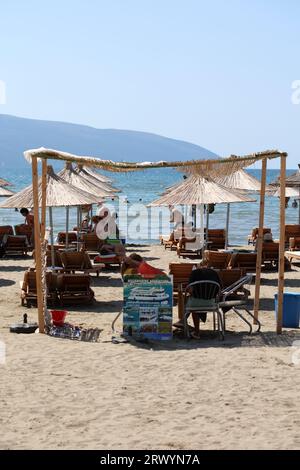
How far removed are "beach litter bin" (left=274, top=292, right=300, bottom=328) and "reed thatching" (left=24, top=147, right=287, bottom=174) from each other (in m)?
1.97

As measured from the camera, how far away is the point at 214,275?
10.6 meters

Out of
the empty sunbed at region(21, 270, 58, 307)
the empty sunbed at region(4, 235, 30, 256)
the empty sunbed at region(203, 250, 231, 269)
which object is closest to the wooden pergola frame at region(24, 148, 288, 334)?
the empty sunbed at region(21, 270, 58, 307)

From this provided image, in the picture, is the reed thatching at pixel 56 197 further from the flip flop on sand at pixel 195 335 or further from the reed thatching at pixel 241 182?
the reed thatching at pixel 241 182

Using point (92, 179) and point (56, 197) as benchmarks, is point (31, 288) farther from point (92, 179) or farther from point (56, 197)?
point (92, 179)

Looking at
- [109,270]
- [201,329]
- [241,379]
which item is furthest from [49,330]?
[109,270]

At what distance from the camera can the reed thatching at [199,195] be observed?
16.0 m

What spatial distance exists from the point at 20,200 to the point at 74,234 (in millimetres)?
7827

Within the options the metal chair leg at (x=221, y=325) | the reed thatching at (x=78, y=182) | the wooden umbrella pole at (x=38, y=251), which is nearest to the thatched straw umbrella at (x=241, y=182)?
the reed thatching at (x=78, y=182)

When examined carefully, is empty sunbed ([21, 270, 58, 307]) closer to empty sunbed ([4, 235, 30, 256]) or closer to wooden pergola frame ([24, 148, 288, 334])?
wooden pergola frame ([24, 148, 288, 334])

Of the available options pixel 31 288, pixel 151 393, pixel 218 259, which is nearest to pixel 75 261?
pixel 31 288

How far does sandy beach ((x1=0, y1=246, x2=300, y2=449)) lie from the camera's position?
6.45 meters

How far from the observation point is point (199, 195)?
53.3ft

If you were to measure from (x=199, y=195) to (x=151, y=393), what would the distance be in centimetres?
882

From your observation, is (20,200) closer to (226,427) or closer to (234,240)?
(226,427)
